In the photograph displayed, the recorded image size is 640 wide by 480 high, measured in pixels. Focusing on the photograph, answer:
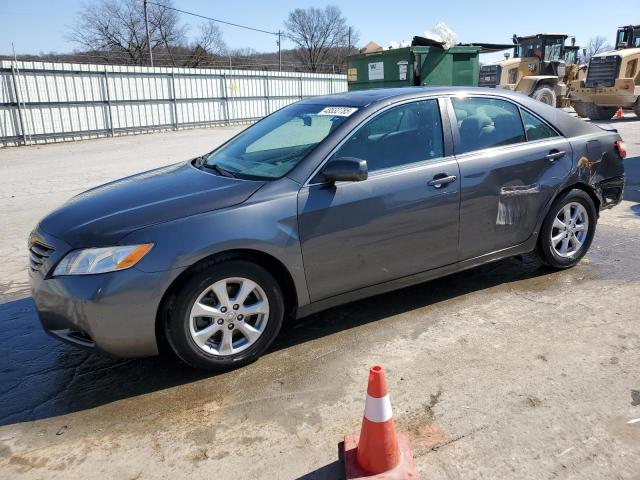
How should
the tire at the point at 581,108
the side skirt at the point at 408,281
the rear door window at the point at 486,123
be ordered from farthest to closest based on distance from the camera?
the tire at the point at 581,108, the rear door window at the point at 486,123, the side skirt at the point at 408,281

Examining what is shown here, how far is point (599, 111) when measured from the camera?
1919cm

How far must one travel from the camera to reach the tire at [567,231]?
436 centimetres

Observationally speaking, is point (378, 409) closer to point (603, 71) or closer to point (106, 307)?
point (106, 307)

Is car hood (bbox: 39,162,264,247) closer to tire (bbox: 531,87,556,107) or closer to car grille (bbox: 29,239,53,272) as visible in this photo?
car grille (bbox: 29,239,53,272)

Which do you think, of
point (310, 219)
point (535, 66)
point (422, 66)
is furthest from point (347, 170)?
point (535, 66)

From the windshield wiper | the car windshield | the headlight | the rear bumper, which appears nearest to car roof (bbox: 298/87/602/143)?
the car windshield

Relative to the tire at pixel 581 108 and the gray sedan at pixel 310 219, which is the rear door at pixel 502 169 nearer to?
the gray sedan at pixel 310 219

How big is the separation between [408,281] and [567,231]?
5.51 ft

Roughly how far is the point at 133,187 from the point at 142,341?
3.82 feet

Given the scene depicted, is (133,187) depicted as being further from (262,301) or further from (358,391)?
(358,391)

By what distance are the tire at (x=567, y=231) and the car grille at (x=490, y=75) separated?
1655 cm

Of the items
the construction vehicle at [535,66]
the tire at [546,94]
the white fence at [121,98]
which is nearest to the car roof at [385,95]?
the white fence at [121,98]

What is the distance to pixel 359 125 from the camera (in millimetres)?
3566

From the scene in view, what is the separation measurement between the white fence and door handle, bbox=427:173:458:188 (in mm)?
15983
